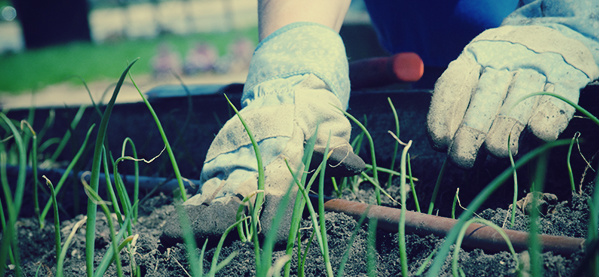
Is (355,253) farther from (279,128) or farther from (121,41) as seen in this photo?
(121,41)

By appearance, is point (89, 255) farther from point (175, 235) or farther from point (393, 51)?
point (393, 51)

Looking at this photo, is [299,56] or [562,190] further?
[299,56]

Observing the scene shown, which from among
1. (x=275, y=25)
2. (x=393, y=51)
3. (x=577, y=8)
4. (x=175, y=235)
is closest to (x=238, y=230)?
(x=175, y=235)

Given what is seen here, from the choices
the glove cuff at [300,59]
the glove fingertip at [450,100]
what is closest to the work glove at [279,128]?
the glove cuff at [300,59]

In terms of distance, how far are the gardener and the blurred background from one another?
5169 millimetres

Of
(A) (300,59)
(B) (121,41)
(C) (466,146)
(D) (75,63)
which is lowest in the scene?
(B) (121,41)

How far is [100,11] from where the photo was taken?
1922 cm

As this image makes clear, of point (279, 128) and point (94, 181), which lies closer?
point (94, 181)

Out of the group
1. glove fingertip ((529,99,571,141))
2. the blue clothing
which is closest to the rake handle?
glove fingertip ((529,99,571,141))

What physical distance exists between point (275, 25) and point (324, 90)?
0.28 m

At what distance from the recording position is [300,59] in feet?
3.55

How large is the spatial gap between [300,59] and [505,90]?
476 mm

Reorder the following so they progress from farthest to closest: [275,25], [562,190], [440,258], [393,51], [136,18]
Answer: [136,18], [393,51], [275,25], [562,190], [440,258]

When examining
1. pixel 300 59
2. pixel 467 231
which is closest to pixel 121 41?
pixel 300 59
